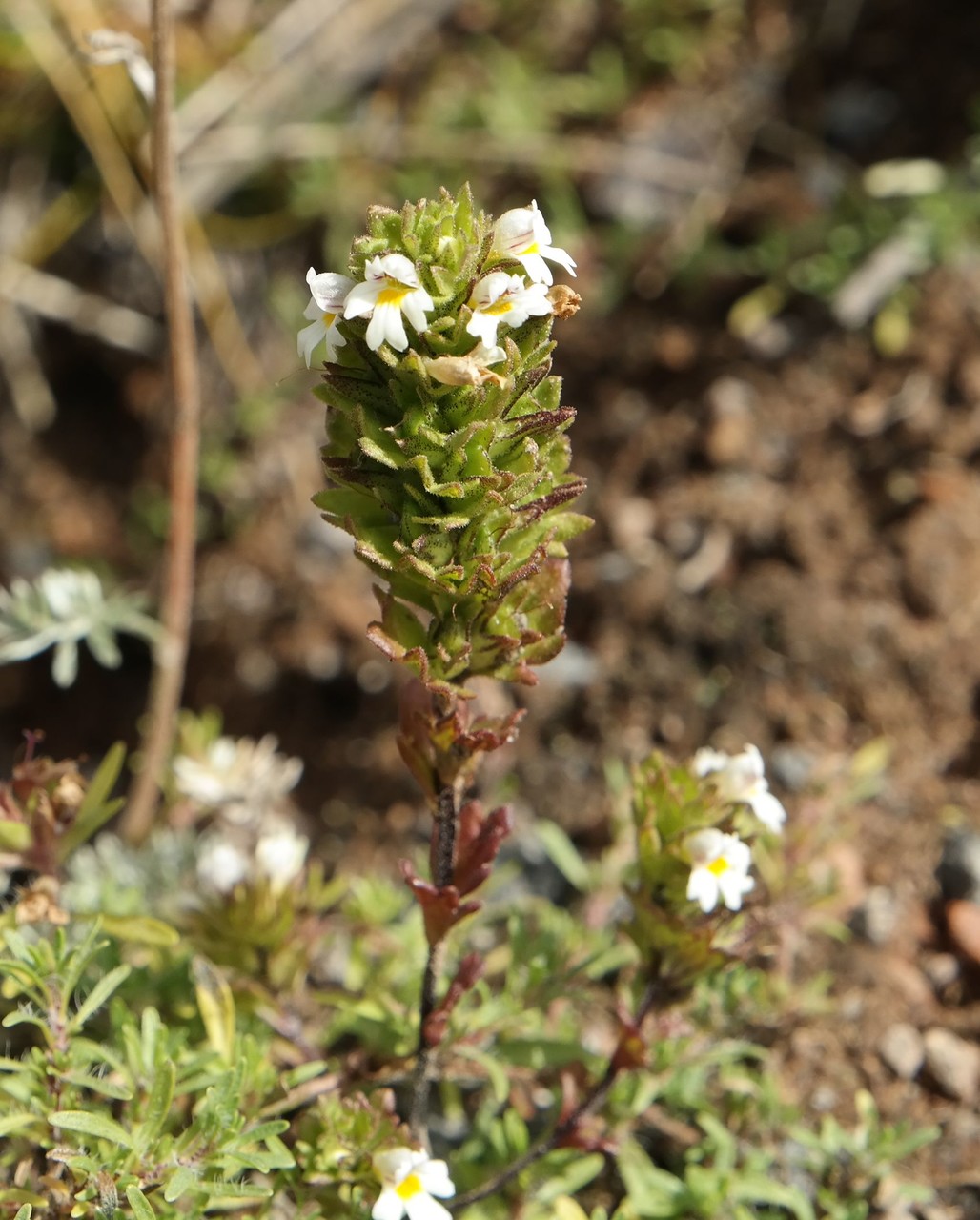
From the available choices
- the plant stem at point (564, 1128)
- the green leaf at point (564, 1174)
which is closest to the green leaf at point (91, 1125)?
the plant stem at point (564, 1128)

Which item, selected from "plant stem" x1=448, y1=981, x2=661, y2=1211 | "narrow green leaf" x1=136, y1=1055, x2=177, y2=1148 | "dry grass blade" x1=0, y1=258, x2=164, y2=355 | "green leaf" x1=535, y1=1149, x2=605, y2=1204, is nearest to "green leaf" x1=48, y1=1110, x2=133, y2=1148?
"narrow green leaf" x1=136, y1=1055, x2=177, y2=1148

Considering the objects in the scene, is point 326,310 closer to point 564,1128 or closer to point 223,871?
point 223,871

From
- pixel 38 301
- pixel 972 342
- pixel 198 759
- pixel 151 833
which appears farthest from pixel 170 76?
pixel 972 342

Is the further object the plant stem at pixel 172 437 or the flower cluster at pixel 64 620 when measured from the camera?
the flower cluster at pixel 64 620

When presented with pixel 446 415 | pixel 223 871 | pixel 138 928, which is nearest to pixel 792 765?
pixel 223 871

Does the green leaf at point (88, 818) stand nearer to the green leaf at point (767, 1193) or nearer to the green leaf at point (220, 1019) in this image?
the green leaf at point (220, 1019)
